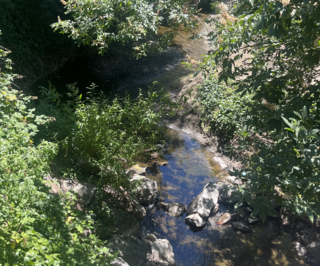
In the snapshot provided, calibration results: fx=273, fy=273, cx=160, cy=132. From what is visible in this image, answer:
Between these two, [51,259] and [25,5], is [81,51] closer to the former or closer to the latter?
[25,5]

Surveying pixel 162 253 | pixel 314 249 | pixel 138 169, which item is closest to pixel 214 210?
pixel 162 253

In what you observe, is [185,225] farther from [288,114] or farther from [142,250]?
[288,114]

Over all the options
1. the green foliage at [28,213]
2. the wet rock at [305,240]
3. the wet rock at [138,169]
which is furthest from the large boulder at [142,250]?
the wet rock at [305,240]

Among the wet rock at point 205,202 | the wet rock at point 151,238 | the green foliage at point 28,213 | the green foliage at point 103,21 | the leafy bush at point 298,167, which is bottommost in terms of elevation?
the wet rock at point 151,238

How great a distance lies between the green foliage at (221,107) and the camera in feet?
22.7

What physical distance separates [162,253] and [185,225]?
2.87 ft

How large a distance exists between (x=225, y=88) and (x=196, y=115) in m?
1.16

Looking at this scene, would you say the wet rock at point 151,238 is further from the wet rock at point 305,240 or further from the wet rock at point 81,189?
the wet rock at point 305,240

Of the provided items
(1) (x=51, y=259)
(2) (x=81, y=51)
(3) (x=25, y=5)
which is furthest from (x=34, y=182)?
(2) (x=81, y=51)

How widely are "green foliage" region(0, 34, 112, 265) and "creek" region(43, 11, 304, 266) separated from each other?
2.26 metres

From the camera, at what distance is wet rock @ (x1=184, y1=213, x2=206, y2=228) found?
196 inches

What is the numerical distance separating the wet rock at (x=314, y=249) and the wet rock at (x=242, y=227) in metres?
0.95

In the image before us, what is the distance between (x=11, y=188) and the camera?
85.4 inches

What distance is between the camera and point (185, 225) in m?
5.07
